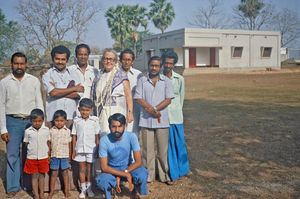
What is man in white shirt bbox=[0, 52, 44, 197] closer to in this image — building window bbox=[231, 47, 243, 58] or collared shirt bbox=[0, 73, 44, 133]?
collared shirt bbox=[0, 73, 44, 133]

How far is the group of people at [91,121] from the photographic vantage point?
137 inches

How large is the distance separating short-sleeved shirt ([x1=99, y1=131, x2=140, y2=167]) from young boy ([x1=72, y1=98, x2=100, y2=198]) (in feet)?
0.81

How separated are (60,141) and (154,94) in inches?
54.1

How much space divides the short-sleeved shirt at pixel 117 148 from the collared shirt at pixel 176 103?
90cm

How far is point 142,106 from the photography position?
3975 mm

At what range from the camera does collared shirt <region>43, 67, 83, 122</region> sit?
3.74m

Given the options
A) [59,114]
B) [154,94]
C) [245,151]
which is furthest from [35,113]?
[245,151]

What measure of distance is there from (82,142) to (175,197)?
1.35 m

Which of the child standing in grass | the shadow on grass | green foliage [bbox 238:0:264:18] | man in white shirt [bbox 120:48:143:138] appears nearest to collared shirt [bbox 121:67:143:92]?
man in white shirt [bbox 120:48:143:138]

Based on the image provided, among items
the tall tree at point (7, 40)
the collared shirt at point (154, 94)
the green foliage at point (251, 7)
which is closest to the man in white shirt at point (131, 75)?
the collared shirt at point (154, 94)

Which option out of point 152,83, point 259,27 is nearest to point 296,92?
point 152,83

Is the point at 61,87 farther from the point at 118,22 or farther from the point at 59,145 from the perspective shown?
Result: the point at 118,22

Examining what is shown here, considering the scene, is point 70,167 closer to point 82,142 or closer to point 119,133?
point 82,142

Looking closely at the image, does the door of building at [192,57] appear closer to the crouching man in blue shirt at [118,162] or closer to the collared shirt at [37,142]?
the crouching man in blue shirt at [118,162]
